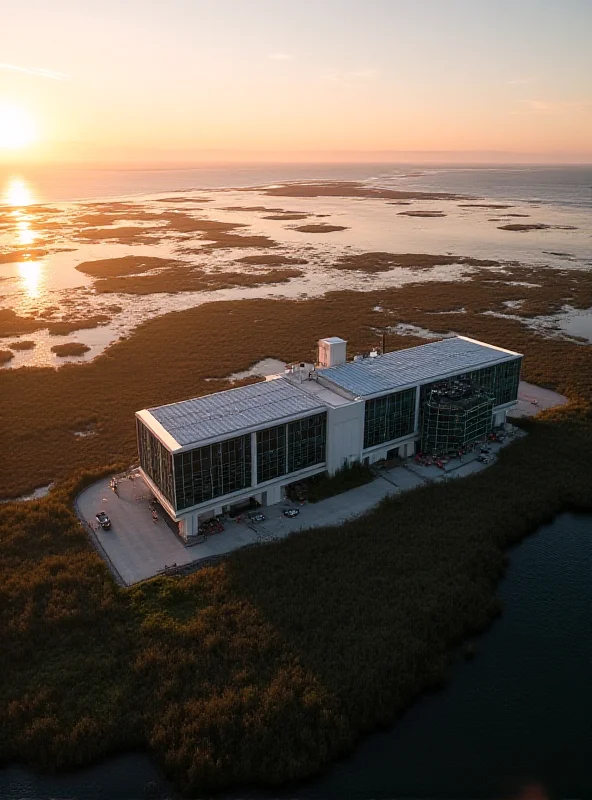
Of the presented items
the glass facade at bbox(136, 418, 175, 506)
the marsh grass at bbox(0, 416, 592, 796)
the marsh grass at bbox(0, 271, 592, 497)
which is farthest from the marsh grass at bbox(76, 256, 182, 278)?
the marsh grass at bbox(0, 416, 592, 796)

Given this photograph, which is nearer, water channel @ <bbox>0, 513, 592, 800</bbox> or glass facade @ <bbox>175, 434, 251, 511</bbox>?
water channel @ <bbox>0, 513, 592, 800</bbox>

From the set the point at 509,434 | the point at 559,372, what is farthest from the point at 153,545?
the point at 559,372

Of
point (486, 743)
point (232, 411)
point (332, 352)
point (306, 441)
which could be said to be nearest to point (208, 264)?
point (332, 352)

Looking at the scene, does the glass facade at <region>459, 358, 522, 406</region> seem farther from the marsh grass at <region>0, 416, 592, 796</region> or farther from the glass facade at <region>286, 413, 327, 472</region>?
the glass facade at <region>286, 413, 327, 472</region>

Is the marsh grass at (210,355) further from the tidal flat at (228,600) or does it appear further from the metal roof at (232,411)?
the metal roof at (232,411)

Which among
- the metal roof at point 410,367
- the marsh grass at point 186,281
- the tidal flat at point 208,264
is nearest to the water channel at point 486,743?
the metal roof at point 410,367

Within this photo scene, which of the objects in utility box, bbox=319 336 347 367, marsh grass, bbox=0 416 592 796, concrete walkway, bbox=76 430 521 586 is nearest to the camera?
marsh grass, bbox=0 416 592 796

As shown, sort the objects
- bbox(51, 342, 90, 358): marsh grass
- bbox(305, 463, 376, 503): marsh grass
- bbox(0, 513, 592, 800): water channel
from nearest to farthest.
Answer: bbox(0, 513, 592, 800): water channel → bbox(305, 463, 376, 503): marsh grass → bbox(51, 342, 90, 358): marsh grass
